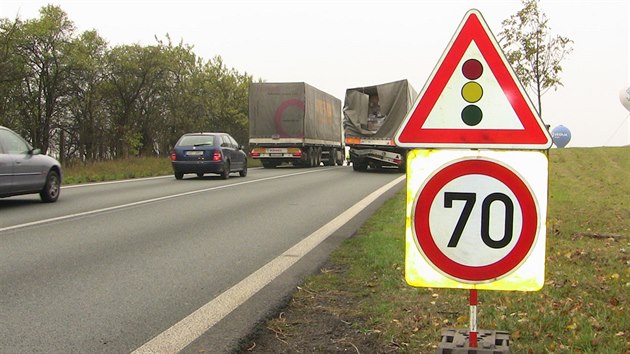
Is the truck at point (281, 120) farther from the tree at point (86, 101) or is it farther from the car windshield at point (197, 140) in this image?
the tree at point (86, 101)

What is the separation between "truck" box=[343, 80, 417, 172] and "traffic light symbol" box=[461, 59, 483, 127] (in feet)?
73.3

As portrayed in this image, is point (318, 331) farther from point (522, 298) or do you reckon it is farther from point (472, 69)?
point (472, 69)

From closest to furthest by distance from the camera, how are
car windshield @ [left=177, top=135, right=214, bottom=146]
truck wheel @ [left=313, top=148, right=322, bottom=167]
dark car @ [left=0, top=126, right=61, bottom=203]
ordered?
dark car @ [left=0, top=126, right=61, bottom=203] < car windshield @ [left=177, top=135, right=214, bottom=146] < truck wheel @ [left=313, top=148, right=322, bottom=167]

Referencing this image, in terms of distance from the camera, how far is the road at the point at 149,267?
14.2 feet

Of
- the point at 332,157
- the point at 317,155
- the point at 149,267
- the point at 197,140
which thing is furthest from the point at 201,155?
the point at 332,157

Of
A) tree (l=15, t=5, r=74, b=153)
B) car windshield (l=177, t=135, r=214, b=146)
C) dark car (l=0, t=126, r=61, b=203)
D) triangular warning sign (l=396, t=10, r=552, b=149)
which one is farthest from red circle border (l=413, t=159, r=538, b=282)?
tree (l=15, t=5, r=74, b=153)

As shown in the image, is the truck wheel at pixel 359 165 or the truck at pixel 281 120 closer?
the truck wheel at pixel 359 165

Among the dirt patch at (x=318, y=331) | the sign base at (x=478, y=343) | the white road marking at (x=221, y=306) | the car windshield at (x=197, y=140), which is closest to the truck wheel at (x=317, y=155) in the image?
the car windshield at (x=197, y=140)

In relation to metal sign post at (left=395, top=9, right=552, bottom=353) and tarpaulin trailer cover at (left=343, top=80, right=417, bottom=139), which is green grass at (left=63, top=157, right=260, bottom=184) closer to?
tarpaulin trailer cover at (left=343, top=80, right=417, bottom=139)

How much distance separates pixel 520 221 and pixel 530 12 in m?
26.2

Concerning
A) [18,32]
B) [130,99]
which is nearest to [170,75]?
[130,99]

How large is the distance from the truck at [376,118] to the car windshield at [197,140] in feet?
23.3

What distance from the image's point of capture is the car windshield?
838 inches

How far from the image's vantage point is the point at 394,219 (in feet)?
33.5
